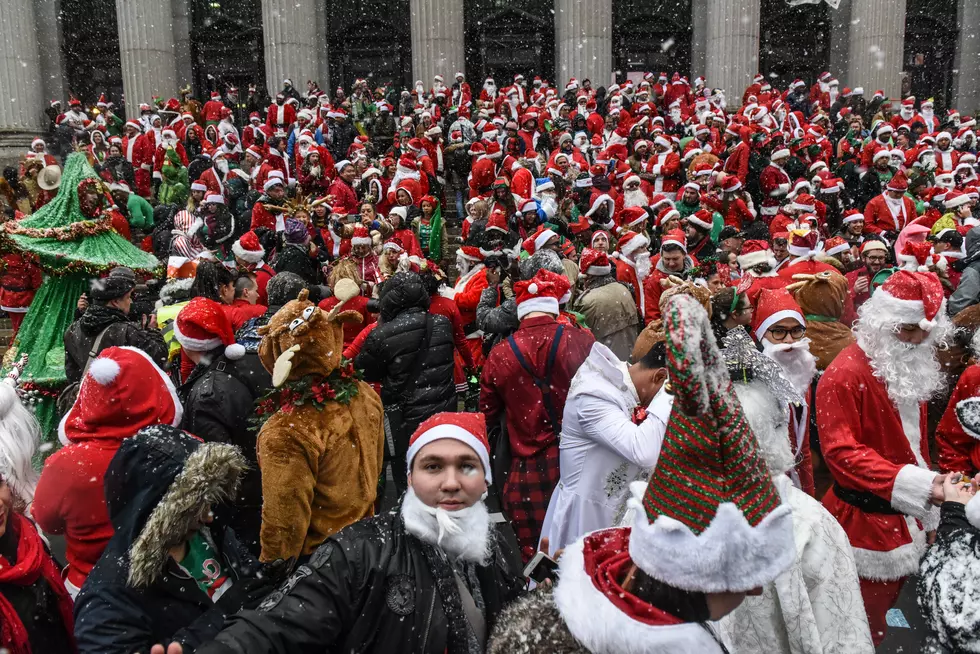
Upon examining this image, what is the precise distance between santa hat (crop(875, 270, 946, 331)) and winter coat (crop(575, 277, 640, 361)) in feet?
11.3

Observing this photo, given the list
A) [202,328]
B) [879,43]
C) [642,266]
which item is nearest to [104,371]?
[202,328]

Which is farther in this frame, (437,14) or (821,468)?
(437,14)

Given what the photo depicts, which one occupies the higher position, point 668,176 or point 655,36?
point 655,36

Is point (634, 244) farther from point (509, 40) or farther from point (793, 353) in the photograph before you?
point (509, 40)

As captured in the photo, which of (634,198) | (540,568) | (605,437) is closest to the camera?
(540,568)

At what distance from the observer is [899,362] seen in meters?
3.61

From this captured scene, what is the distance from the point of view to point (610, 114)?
717 inches

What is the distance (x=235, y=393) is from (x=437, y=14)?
2157 centimetres

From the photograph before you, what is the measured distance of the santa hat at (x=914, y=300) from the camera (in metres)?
3.57

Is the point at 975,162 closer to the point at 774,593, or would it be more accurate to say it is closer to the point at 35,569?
the point at 774,593

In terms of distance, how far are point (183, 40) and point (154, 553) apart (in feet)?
100.0

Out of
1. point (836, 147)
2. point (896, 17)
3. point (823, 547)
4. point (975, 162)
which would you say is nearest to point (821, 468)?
point (823, 547)

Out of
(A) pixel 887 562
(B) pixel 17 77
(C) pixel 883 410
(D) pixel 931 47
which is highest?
(D) pixel 931 47

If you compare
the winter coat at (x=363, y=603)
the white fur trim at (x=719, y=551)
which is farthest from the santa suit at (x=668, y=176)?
the white fur trim at (x=719, y=551)
